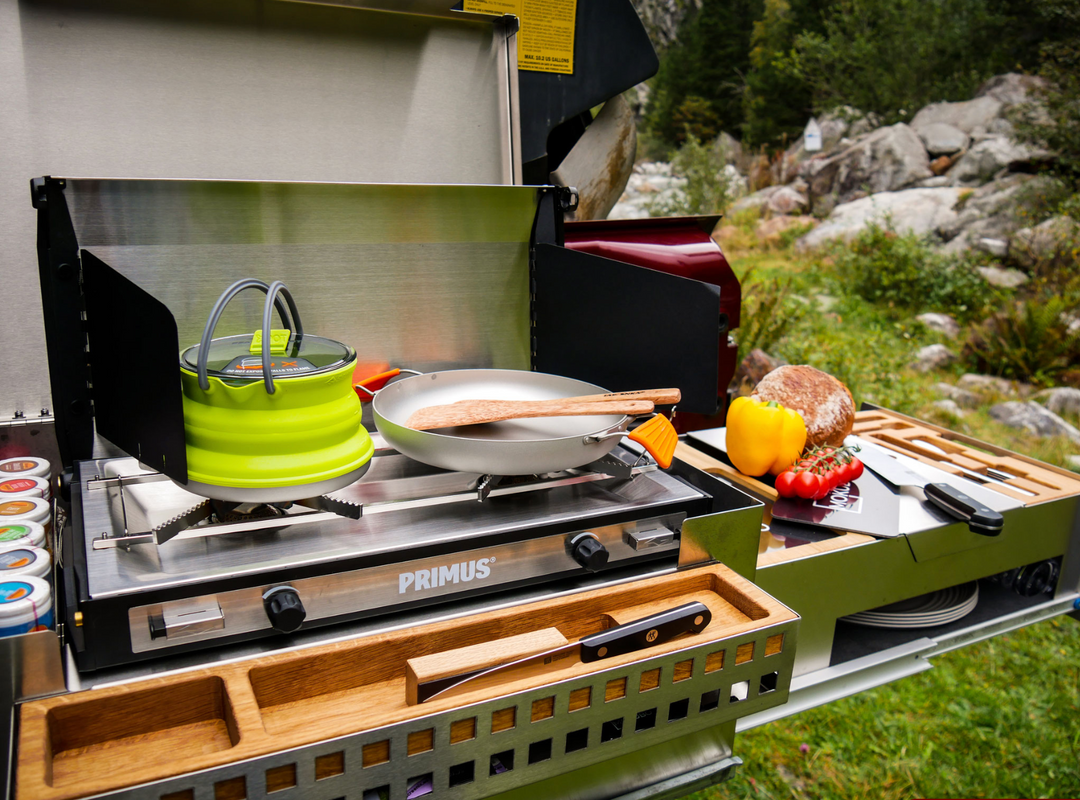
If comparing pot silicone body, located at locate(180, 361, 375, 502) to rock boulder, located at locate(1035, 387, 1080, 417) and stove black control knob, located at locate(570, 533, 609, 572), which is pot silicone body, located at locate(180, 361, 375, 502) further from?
rock boulder, located at locate(1035, 387, 1080, 417)

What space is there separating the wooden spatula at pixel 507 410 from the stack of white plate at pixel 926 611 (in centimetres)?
70

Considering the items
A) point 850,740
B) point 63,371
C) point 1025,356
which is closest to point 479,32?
point 63,371

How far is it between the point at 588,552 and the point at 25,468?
2.40ft

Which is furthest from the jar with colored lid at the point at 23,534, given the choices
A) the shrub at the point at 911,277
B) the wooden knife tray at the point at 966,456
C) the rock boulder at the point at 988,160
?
the rock boulder at the point at 988,160

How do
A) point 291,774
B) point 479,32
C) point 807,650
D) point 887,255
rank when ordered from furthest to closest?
point 887,255
point 479,32
point 807,650
point 291,774

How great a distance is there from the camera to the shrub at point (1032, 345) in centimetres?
478

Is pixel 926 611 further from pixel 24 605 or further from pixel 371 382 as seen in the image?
pixel 24 605

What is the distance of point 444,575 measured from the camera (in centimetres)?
81

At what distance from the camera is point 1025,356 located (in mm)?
4828

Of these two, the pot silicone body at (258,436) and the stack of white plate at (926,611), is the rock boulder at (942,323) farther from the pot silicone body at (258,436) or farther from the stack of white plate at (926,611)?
the pot silicone body at (258,436)

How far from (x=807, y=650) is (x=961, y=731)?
137 cm

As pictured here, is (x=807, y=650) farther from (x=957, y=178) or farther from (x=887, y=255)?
(x=957, y=178)

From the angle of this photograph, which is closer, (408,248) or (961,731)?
(408,248)

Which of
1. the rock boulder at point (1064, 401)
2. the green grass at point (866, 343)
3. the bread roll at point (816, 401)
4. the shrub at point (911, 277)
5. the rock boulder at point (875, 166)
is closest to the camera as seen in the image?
the bread roll at point (816, 401)
